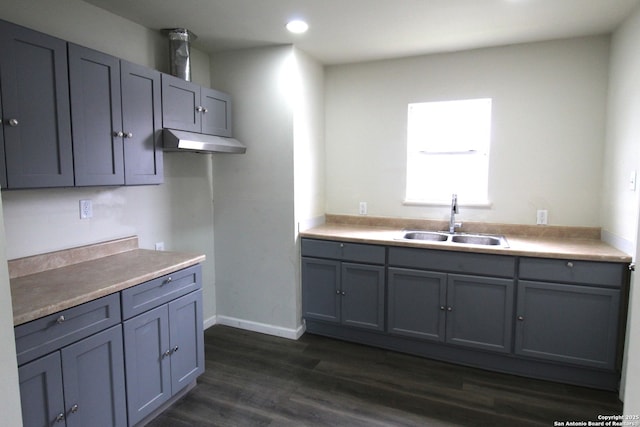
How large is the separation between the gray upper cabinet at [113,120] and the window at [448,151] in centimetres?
223

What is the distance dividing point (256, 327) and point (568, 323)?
247cm

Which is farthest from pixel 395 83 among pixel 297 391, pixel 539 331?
pixel 297 391

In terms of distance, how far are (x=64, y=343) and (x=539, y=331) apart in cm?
284

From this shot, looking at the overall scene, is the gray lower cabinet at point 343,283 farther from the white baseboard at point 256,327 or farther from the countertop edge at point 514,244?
the white baseboard at point 256,327

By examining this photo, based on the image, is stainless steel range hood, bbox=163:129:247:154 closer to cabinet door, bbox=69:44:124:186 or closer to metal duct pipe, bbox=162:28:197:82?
cabinet door, bbox=69:44:124:186

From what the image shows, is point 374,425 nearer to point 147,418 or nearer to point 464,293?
point 464,293

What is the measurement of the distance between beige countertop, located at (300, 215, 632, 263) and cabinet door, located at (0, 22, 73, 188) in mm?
1871

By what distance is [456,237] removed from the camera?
3.17 metres

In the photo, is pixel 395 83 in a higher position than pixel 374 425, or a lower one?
higher

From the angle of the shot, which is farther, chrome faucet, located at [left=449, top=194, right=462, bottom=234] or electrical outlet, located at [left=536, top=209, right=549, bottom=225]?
chrome faucet, located at [left=449, top=194, right=462, bottom=234]

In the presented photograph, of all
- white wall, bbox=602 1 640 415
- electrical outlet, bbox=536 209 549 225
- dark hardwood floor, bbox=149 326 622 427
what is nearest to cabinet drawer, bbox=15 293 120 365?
dark hardwood floor, bbox=149 326 622 427

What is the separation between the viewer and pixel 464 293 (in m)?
2.75

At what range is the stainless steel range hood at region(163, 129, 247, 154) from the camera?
245cm

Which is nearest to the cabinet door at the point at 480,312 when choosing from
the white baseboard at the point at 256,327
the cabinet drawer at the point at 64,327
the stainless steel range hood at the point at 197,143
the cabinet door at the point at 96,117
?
the white baseboard at the point at 256,327
